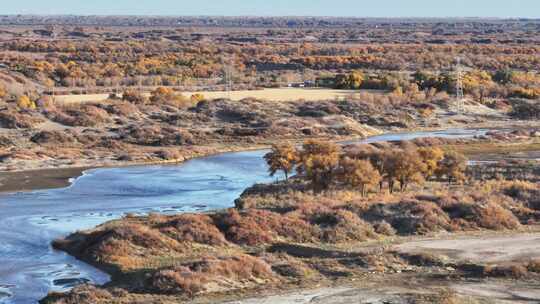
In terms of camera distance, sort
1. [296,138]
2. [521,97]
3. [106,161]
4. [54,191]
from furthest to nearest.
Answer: [521,97] < [296,138] < [106,161] < [54,191]

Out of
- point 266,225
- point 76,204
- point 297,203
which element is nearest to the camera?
point 266,225

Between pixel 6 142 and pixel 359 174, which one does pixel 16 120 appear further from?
pixel 359 174

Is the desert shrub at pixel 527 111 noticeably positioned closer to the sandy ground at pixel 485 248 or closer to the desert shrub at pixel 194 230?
the sandy ground at pixel 485 248

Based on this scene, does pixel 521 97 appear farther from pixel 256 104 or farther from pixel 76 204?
pixel 76 204

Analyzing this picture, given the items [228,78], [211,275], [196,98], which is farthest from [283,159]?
[228,78]

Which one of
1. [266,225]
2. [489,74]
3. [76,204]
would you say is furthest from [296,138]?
[489,74]
